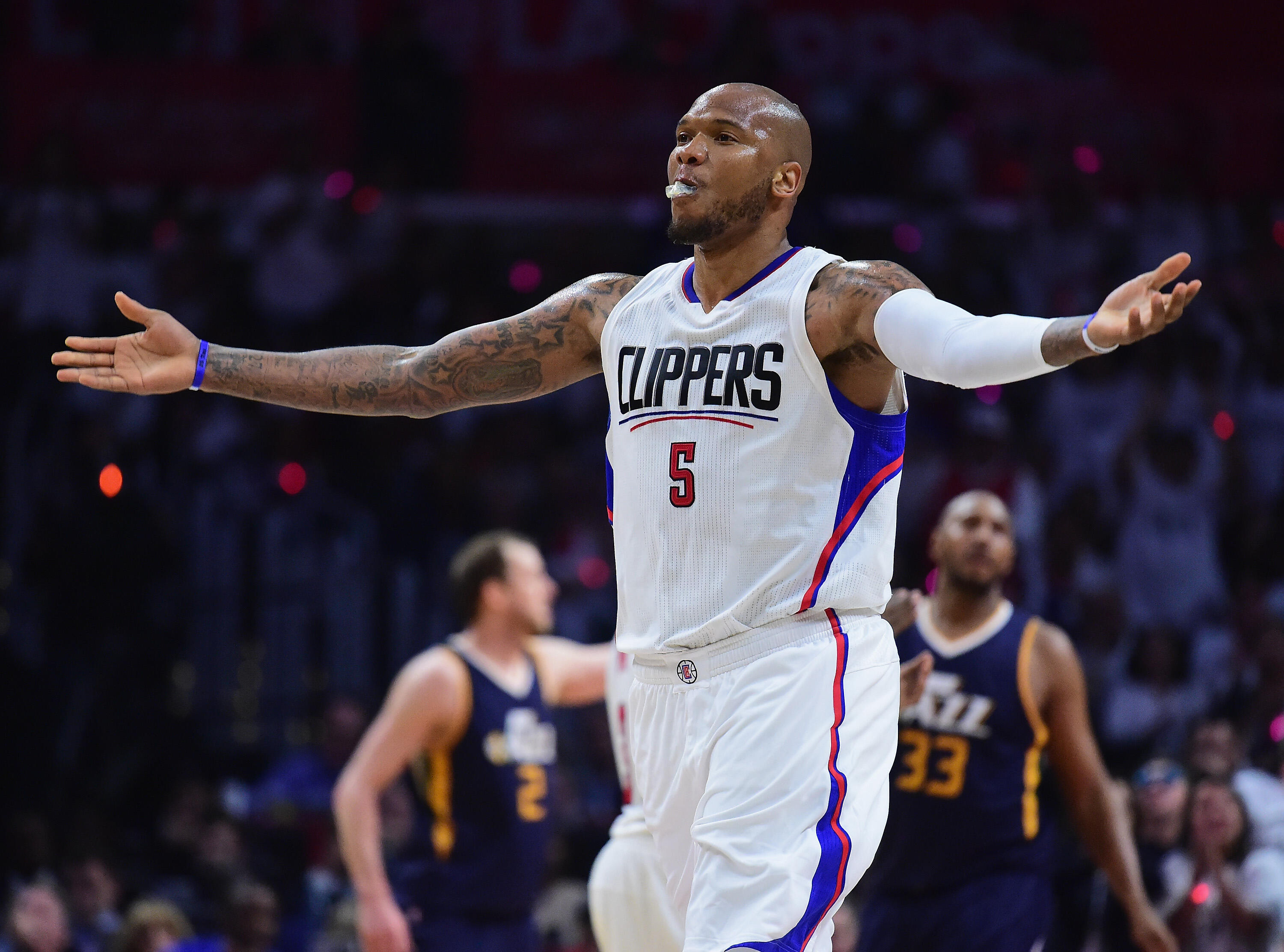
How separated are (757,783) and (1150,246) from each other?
25.7 ft

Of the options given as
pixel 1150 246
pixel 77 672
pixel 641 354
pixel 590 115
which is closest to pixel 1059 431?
pixel 1150 246

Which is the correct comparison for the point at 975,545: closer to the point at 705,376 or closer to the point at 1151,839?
the point at 1151,839

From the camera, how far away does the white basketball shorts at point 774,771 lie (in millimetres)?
3326

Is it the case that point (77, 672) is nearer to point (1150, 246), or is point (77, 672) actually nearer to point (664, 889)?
point (664, 889)

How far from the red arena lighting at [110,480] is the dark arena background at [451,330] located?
0.02 m

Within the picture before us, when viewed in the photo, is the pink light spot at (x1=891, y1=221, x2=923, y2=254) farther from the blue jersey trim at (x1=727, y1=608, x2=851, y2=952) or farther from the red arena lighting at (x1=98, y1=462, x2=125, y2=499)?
the blue jersey trim at (x1=727, y1=608, x2=851, y2=952)

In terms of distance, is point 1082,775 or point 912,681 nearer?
point 912,681

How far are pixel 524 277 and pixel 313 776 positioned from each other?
11.3 feet

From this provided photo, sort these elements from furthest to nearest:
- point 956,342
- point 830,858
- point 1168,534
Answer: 1. point 1168,534
2. point 830,858
3. point 956,342

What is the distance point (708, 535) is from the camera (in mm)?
3543

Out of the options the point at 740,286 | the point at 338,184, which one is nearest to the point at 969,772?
the point at 740,286

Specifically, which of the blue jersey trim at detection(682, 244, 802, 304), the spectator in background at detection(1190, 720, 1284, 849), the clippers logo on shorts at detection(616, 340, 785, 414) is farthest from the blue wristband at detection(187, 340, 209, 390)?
the spectator in background at detection(1190, 720, 1284, 849)

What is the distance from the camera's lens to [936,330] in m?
3.18

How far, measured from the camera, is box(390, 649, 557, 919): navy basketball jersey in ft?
19.9
